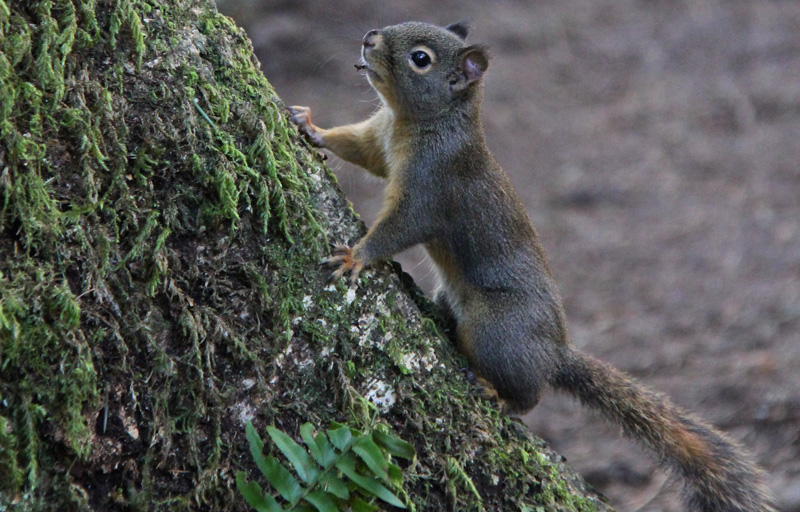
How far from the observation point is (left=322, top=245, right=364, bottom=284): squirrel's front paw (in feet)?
8.50

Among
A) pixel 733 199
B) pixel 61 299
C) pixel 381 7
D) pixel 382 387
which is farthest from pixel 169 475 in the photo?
pixel 381 7

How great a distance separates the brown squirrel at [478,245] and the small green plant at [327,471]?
3.53 feet

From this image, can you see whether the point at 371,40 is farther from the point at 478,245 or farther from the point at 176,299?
the point at 176,299

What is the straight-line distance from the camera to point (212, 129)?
96.4 inches

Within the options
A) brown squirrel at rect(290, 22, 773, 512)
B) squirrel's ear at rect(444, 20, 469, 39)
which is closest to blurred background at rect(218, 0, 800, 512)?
brown squirrel at rect(290, 22, 773, 512)

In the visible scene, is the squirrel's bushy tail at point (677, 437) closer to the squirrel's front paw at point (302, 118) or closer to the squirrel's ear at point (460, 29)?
the squirrel's front paw at point (302, 118)

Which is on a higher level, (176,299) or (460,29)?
(460,29)

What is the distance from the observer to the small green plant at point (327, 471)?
6.97ft

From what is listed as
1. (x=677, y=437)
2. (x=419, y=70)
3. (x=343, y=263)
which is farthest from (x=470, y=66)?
(x=677, y=437)

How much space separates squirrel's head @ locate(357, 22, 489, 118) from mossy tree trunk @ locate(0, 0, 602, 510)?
1149 mm

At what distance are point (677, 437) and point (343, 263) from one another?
5.69 feet

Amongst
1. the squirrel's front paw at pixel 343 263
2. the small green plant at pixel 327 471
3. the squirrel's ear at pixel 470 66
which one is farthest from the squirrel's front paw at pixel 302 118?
the small green plant at pixel 327 471

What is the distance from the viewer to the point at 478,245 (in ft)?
12.0

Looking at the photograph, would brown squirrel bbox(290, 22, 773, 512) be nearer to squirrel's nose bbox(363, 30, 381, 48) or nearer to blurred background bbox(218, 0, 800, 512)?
squirrel's nose bbox(363, 30, 381, 48)
